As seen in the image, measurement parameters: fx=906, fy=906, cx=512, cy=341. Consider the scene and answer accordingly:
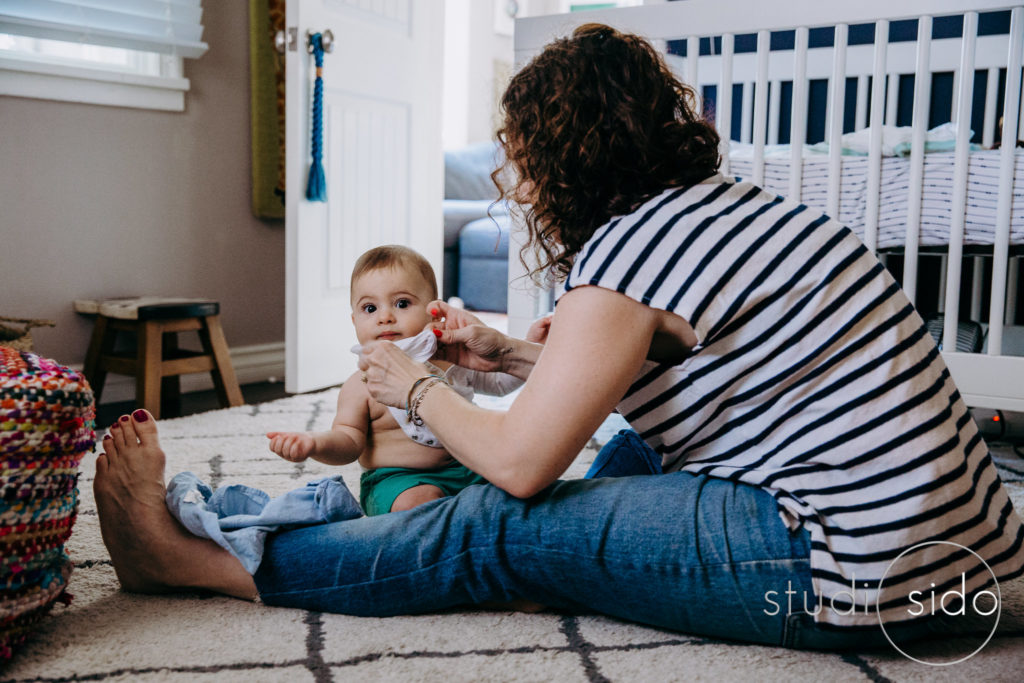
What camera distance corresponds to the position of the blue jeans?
99 cm

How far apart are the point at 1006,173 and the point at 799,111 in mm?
426

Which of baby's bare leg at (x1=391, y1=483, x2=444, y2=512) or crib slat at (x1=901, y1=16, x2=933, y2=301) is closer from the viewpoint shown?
baby's bare leg at (x1=391, y1=483, x2=444, y2=512)

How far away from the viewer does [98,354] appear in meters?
2.44

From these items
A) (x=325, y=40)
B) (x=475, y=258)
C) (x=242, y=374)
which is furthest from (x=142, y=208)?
(x=475, y=258)

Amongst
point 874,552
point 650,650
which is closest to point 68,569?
point 650,650

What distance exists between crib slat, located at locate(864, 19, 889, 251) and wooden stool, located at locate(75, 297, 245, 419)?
1694 millimetres

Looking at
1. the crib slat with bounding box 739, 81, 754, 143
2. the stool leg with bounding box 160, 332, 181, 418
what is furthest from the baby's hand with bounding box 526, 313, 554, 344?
the crib slat with bounding box 739, 81, 754, 143

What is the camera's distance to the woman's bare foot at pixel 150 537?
113cm

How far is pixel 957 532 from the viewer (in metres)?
0.96

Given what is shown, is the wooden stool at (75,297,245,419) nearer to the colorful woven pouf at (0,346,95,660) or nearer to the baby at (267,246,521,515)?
the baby at (267,246,521,515)

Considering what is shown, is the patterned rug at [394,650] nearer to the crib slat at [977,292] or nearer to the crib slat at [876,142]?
the crib slat at [876,142]

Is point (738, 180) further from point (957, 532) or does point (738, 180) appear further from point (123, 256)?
point (123, 256)

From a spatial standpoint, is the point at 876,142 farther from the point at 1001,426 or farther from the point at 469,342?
the point at 469,342

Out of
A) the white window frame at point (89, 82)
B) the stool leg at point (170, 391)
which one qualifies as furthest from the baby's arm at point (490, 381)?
the white window frame at point (89, 82)
